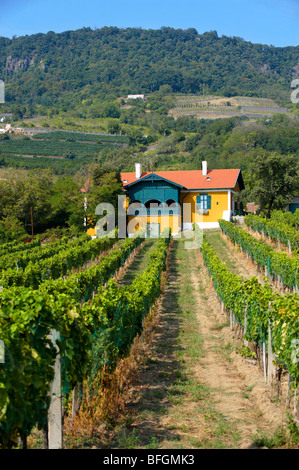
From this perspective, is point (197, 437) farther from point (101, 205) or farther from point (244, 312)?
point (101, 205)

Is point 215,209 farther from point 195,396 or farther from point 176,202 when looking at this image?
point 195,396

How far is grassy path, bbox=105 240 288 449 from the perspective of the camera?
598 cm

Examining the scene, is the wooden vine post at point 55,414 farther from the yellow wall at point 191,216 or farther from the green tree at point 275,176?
the green tree at point 275,176

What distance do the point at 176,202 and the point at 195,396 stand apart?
30.3 metres

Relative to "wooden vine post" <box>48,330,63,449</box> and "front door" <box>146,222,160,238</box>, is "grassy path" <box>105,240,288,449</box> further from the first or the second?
"front door" <box>146,222,160,238</box>

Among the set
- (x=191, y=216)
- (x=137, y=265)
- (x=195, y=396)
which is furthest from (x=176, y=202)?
(x=195, y=396)

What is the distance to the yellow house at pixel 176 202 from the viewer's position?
37000 mm

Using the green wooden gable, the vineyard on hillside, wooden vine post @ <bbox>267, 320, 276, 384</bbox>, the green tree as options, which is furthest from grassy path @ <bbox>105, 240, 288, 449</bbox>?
the green wooden gable

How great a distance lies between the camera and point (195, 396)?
7562 millimetres

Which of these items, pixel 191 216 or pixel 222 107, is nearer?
pixel 191 216

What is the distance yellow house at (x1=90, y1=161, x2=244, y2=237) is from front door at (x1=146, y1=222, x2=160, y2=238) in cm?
17

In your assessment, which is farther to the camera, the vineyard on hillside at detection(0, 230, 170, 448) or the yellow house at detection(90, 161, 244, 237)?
the yellow house at detection(90, 161, 244, 237)

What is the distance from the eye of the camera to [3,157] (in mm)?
84062

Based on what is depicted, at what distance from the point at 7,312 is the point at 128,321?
401 centimetres
